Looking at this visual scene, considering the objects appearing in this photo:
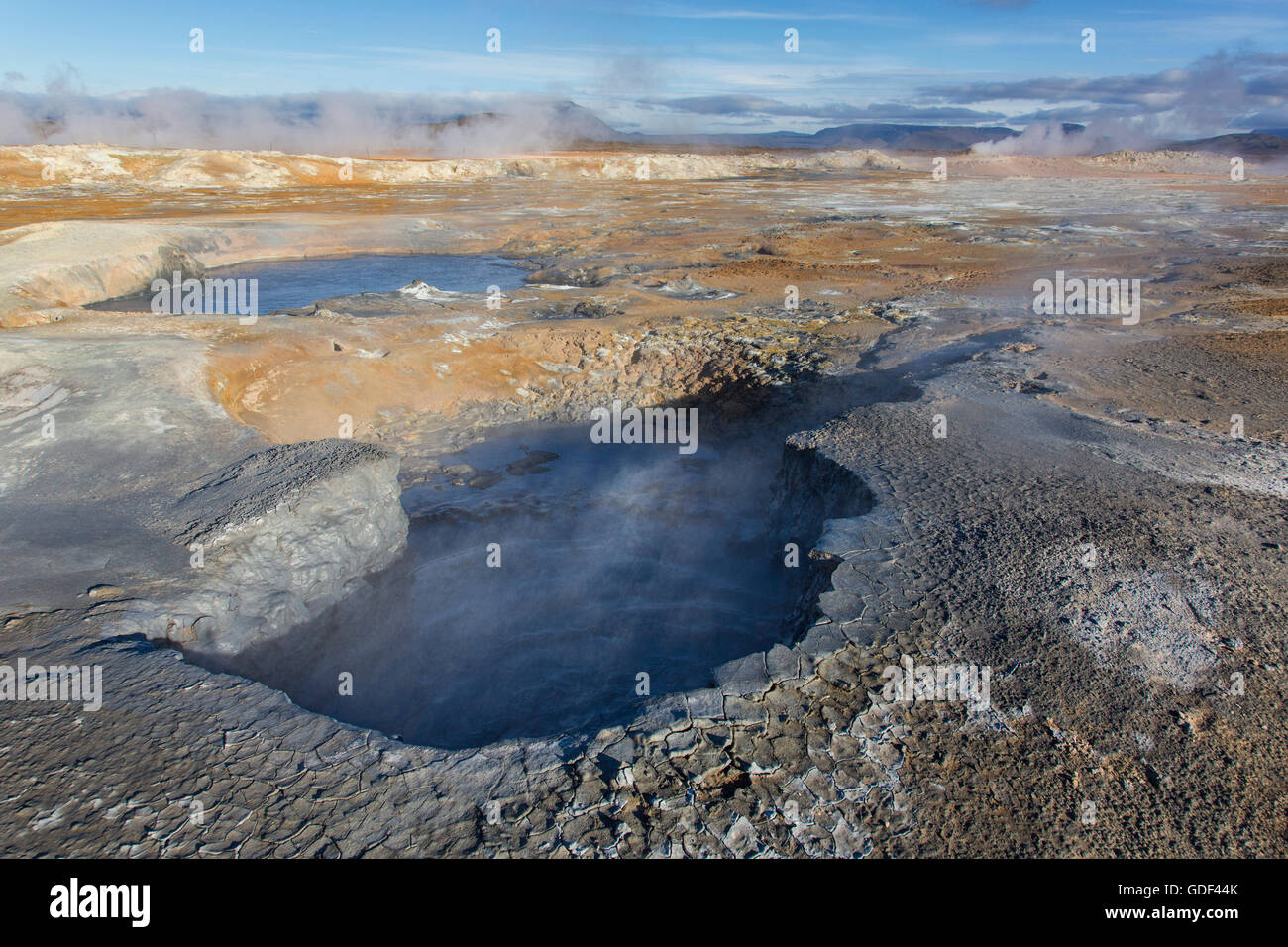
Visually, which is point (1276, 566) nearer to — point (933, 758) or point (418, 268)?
point (933, 758)

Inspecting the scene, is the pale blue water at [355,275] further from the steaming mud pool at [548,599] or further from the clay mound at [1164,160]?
the clay mound at [1164,160]

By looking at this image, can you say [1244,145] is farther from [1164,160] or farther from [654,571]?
[654,571]

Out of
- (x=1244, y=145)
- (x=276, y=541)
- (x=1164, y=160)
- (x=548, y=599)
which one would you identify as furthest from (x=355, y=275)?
(x=1244, y=145)

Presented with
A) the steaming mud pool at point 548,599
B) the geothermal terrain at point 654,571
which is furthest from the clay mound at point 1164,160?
the steaming mud pool at point 548,599

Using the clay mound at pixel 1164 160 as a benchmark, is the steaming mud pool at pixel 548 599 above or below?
below

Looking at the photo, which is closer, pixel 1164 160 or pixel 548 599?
pixel 548 599

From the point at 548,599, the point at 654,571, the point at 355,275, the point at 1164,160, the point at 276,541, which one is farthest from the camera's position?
the point at 1164,160
